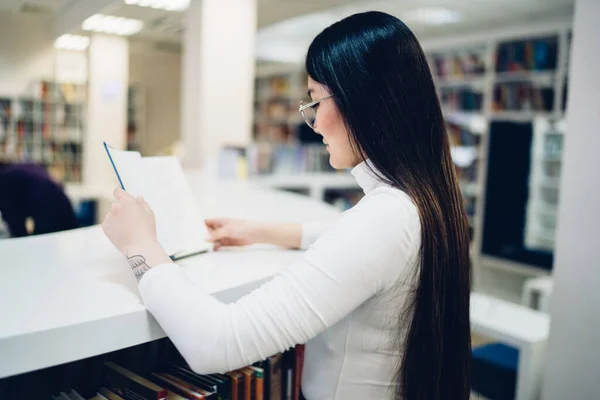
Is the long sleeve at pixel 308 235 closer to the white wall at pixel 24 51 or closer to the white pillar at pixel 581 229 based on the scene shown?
the white pillar at pixel 581 229

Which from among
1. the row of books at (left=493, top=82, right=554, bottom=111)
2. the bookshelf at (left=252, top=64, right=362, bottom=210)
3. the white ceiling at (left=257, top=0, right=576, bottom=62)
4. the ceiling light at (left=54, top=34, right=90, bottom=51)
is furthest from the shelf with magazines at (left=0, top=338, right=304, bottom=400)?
the row of books at (left=493, top=82, right=554, bottom=111)

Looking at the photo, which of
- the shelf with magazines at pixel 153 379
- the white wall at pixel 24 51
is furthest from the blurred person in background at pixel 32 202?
the shelf with magazines at pixel 153 379

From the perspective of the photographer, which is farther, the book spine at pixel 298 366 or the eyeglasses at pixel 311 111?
the book spine at pixel 298 366

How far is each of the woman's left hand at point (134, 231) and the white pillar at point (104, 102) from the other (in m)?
0.99

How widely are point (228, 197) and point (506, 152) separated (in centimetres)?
401

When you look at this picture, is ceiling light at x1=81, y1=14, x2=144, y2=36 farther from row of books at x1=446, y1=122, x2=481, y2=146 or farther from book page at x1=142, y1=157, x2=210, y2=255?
row of books at x1=446, y1=122, x2=481, y2=146

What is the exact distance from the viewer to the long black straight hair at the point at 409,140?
2.55 feet

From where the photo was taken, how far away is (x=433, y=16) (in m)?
5.75

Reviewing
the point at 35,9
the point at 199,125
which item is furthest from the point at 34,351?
the point at 199,125

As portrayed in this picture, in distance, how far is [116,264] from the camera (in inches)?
37.4

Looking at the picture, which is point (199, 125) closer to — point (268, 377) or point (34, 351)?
point (268, 377)

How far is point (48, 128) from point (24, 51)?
2.01ft

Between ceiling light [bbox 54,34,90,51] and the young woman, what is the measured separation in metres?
0.88

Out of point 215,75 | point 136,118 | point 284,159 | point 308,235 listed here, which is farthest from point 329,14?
point 308,235
